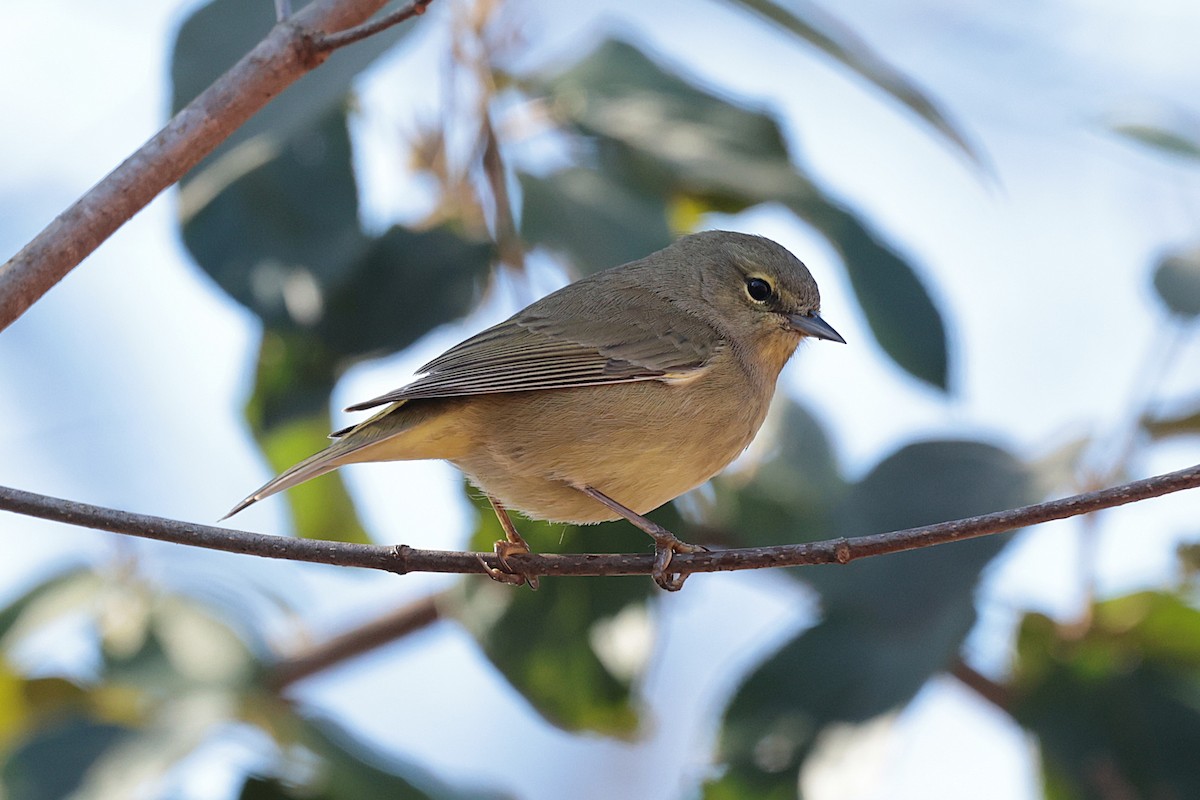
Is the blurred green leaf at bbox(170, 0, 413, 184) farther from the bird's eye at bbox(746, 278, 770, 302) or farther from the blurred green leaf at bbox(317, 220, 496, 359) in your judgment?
the bird's eye at bbox(746, 278, 770, 302)

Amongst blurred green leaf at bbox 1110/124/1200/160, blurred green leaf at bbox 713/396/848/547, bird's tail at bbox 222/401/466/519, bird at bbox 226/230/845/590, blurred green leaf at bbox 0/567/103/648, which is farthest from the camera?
blurred green leaf at bbox 0/567/103/648

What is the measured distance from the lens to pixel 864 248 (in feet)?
11.1

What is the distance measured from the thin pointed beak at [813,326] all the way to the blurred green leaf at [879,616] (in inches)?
14.6

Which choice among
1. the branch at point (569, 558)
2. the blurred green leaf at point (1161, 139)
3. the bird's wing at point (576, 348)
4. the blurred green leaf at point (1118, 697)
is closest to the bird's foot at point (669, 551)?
the branch at point (569, 558)

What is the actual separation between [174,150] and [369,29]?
15.7 inches

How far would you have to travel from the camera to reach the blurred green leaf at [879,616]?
3.05 metres

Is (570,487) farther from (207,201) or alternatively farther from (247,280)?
(207,201)

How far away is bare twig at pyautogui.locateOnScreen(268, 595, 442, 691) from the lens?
378 cm

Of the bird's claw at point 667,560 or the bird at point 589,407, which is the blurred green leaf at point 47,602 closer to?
the bird at point 589,407

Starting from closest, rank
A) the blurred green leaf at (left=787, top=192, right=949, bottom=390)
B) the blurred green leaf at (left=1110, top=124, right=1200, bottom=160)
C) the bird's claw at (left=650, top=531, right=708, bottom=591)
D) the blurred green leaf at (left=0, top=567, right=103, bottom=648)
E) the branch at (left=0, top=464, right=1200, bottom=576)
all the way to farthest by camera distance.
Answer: the branch at (left=0, top=464, right=1200, bottom=576)
the bird's claw at (left=650, top=531, right=708, bottom=591)
the blurred green leaf at (left=787, top=192, right=949, bottom=390)
the blurred green leaf at (left=1110, top=124, right=1200, bottom=160)
the blurred green leaf at (left=0, top=567, right=103, bottom=648)

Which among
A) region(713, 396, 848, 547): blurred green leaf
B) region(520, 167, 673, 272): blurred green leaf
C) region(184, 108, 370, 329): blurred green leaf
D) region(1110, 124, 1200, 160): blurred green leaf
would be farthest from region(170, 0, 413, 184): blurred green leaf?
region(1110, 124, 1200, 160): blurred green leaf

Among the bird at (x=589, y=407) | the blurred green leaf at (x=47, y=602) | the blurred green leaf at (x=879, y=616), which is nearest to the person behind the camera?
the bird at (x=589, y=407)

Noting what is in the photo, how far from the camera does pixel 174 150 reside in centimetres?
209

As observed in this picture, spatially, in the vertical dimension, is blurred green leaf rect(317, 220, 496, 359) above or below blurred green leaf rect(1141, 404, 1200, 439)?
above
